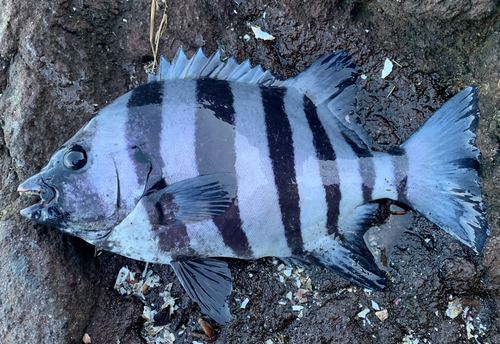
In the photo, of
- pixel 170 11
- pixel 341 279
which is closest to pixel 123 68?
pixel 170 11

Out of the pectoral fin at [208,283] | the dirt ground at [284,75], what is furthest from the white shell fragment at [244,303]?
the pectoral fin at [208,283]

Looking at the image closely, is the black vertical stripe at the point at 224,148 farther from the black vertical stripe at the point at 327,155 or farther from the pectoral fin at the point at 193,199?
the black vertical stripe at the point at 327,155

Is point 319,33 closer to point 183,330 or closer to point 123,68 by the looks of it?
point 123,68

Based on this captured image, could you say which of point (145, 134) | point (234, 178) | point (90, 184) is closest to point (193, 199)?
point (234, 178)

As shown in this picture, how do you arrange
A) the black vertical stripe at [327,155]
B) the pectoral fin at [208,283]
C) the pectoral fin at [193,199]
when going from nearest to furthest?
the pectoral fin at [193,199] < the black vertical stripe at [327,155] < the pectoral fin at [208,283]

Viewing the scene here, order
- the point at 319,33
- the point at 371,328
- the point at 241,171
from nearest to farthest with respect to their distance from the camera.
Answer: the point at 241,171, the point at 371,328, the point at 319,33

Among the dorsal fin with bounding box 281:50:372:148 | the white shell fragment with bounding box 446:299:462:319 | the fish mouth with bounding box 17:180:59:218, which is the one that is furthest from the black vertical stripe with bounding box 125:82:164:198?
the white shell fragment with bounding box 446:299:462:319
